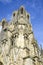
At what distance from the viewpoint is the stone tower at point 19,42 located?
46.7m

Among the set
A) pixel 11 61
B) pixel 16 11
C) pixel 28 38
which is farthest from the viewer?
pixel 16 11

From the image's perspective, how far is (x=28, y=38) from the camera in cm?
5072

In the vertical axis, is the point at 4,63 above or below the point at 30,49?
below

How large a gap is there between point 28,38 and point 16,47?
13.7ft

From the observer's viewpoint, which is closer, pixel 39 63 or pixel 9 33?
pixel 39 63

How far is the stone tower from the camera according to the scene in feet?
153

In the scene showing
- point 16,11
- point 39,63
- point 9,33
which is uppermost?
point 16,11

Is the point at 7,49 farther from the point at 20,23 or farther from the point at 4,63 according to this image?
the point at 20,23

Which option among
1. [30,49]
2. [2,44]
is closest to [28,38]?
[30,49]

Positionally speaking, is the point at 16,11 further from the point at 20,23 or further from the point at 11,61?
the point at 11,61

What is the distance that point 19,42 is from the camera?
4866cm

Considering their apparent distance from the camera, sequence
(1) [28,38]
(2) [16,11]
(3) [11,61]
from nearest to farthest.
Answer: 1. (3) [11,61]
2. (1) [28,38]
3. (2) [16,11]

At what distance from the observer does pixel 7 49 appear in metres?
49.8

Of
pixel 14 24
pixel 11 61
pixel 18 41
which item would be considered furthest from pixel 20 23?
pixel 11 61
